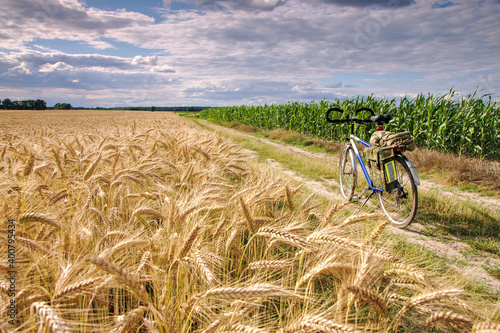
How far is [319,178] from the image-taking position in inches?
243

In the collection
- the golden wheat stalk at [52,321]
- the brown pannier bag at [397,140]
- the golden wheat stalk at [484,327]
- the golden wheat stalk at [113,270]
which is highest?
the brown pannier bag at [397,140]

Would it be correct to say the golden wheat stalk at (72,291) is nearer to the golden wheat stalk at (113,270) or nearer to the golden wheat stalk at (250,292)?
the golden wheat stalk at (113,270)

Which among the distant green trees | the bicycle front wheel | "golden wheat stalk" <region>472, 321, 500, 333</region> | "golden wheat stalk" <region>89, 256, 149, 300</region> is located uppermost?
the distant green trees

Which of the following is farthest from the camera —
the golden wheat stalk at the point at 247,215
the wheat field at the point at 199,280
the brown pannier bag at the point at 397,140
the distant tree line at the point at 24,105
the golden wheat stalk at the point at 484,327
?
the distant tree line at the point at 24,105

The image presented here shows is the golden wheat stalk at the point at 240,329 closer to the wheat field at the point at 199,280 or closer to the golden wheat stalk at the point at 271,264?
the wheat field at the point at 199,280

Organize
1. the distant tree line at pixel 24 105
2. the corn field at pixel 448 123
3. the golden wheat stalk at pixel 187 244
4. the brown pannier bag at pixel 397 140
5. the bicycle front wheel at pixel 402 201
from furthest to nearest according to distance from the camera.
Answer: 1. the distant tree line at pixel 24 105
2. the corn field at pixel 448 123
3. the bicycle front wheel at pixel 402 201
4. the brown pannier bag at pixel 397 140
5. the golden wheat stalk at pixel 187 244

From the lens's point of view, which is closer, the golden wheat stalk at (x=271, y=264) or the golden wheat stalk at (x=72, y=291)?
the golden wheat stalk at (x=72, y=291)

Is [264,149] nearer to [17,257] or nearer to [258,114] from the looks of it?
[17,257]

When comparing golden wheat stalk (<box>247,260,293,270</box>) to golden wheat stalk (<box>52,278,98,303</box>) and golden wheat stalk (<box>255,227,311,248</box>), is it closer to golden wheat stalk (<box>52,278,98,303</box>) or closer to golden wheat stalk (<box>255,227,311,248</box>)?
golden wheat stalk (<box>255,227,311,248</box>)

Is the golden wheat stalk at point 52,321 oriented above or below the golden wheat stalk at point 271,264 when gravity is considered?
above

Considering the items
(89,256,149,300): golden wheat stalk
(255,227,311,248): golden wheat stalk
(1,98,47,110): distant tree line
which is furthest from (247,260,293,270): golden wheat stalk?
(1,98,47,110): distant tree line

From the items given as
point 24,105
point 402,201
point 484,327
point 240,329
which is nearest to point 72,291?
point 240,329

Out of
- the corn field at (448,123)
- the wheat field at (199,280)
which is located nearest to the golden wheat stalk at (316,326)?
the wheat field at (199,280)

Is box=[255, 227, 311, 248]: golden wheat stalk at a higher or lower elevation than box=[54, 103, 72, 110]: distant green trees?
lower
